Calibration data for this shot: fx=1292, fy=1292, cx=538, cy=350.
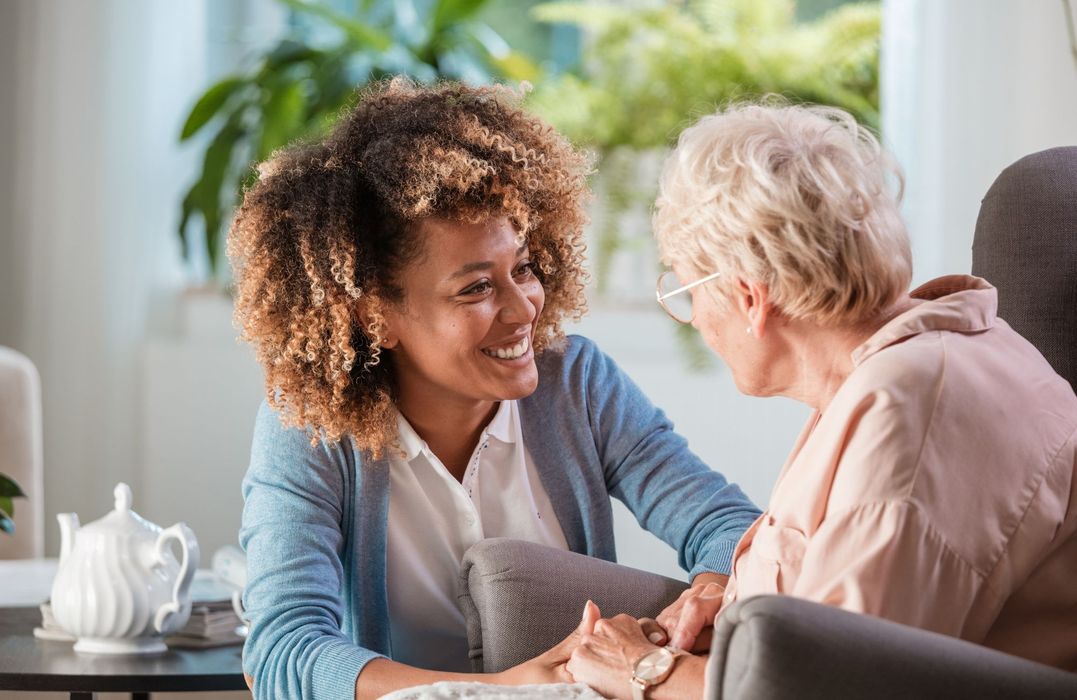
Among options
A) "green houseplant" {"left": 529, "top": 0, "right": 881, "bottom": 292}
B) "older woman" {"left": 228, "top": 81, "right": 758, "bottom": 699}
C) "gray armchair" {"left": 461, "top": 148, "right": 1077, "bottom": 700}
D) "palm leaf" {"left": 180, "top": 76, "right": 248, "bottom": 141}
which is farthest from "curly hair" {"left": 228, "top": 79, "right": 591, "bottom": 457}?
"palm leaf" {"left": 180, "top": 76, "right": 248, "bottom": 141}

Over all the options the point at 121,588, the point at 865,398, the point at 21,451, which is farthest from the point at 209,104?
the point at 865,398

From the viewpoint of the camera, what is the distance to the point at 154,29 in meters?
3.43

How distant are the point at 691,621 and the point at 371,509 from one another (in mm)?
439

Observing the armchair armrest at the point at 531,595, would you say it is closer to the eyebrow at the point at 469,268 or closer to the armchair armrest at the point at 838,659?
the eyebrow at the point at 469,268

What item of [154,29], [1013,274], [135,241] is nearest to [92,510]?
[135,241]

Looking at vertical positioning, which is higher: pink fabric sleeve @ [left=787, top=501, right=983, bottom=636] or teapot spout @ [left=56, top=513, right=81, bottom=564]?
pink fabric sleeve @ [left=787, top=501, right=983, bottom=636]

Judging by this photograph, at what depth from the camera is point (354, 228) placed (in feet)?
5.31

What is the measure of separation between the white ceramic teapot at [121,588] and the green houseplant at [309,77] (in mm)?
1642

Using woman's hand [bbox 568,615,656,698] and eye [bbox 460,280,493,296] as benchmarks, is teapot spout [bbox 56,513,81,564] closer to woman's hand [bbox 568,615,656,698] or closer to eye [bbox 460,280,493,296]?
eye [bbox 460,280,493,296]

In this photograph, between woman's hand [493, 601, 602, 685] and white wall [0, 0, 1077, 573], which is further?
white wall [0, 0, 1077, 573]

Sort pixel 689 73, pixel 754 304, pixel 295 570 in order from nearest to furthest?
pixel 754 304 → pixel 295 570 → pixel 689 73

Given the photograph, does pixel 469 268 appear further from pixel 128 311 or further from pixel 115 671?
pixel 128 311

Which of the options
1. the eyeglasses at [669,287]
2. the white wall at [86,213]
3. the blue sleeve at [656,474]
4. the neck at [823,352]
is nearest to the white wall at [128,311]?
the white wall at [86,213]

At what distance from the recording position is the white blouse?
5.46 feet
